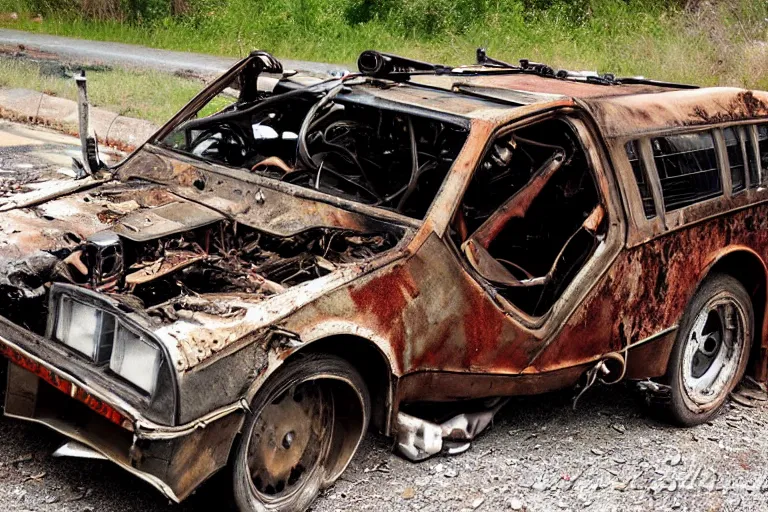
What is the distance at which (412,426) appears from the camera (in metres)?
3.94

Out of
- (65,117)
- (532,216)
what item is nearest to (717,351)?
(532,216)

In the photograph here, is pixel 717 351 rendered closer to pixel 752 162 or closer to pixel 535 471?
pixel 752 162

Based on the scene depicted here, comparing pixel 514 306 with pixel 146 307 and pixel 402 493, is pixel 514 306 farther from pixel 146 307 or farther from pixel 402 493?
pixel 146 307

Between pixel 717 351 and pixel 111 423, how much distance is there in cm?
342

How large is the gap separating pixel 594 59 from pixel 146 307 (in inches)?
455

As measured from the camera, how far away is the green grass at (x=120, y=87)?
11.2 meters

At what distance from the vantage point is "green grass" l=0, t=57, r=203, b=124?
11180mm

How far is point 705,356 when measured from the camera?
16.3ft

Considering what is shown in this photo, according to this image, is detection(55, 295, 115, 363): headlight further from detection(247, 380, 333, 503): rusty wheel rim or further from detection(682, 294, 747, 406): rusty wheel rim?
detection(682, 294, 747, 406): rusty wheel rim

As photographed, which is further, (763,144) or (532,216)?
(763,144)

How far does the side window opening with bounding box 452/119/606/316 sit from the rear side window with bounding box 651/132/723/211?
431mm

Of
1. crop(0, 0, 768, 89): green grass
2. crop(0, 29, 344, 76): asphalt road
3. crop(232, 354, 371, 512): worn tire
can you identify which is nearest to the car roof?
crop(232, 354, 371, 512): worn tire

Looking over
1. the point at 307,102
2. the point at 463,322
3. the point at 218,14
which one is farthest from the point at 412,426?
the point at 218,14

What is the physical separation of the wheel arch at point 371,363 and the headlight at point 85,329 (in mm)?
703
